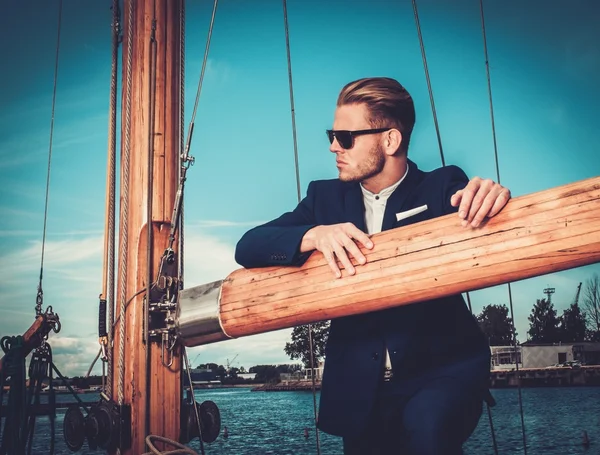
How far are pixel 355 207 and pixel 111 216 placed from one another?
1784mm

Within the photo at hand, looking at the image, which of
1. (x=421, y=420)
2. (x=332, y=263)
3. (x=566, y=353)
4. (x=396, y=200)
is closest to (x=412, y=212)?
(x=396, y=200)

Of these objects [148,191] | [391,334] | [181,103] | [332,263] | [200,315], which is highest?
[181,103]

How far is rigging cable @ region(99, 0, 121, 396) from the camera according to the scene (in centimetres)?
328

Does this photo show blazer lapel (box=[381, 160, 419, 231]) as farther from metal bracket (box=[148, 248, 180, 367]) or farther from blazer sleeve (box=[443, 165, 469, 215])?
metal bracket (box=[148, 248, 180, 367])

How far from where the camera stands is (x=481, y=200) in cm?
194

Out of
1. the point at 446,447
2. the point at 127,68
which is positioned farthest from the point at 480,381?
the point at 127,68

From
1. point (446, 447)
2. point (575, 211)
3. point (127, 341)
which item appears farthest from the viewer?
point (127, 341)

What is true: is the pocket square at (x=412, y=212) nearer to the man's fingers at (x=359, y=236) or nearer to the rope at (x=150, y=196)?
the man's fingers at (x=359, y=236)

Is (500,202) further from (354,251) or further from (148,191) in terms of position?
(148,191)

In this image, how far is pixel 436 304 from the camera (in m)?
2.31

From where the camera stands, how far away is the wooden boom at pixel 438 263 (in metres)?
1.82

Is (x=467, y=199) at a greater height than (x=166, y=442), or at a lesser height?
greater

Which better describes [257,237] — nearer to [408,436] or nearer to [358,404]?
[358,404]

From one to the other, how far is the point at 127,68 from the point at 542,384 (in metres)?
86.8
